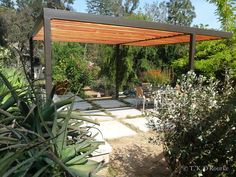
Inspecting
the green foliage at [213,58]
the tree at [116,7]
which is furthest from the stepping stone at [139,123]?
the tree at [116,7]

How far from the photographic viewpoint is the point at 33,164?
4.78ft

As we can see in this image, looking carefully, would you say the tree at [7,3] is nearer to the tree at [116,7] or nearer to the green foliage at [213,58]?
the tree at [116,7]

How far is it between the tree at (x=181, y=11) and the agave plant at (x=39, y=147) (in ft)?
136

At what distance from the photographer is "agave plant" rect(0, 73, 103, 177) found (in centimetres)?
132

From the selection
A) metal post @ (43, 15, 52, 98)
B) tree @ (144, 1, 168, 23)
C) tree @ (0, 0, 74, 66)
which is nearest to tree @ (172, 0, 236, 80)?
metal post @ (43, 15, 52, 98)

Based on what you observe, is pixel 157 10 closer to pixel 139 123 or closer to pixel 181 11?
pixel 181 11

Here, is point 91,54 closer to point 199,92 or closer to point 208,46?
point 208,46

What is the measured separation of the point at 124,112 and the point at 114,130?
204cm

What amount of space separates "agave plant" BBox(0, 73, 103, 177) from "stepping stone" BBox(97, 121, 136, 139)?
365 cm

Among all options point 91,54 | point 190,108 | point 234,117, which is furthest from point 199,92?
point 91,54

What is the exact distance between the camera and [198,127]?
302cm

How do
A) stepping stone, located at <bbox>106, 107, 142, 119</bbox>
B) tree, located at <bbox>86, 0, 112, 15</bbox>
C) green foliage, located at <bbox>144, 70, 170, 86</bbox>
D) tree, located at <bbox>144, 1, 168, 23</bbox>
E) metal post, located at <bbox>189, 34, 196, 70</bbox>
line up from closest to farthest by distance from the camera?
metal post, located at <bbox>189, 34, 196, 70</bbox>, stepping stone, located at <bbox>106, 107, 142, 119</bbox>, green foliage, located at <bbox>144, 70, 170, 86</bbox>, tree, located at <bbox>144, 1, 168, 23</bbox>, tree, located at <bbox>86, 0, 112, 15</bbox>

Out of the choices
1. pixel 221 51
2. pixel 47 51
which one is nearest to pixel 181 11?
pixel 221 51

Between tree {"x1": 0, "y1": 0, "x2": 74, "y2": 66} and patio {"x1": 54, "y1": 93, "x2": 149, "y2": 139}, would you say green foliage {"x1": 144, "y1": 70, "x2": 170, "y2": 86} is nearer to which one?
patio {"x1": 54, "y1": 93, "x2": 149, "y2": 139}
